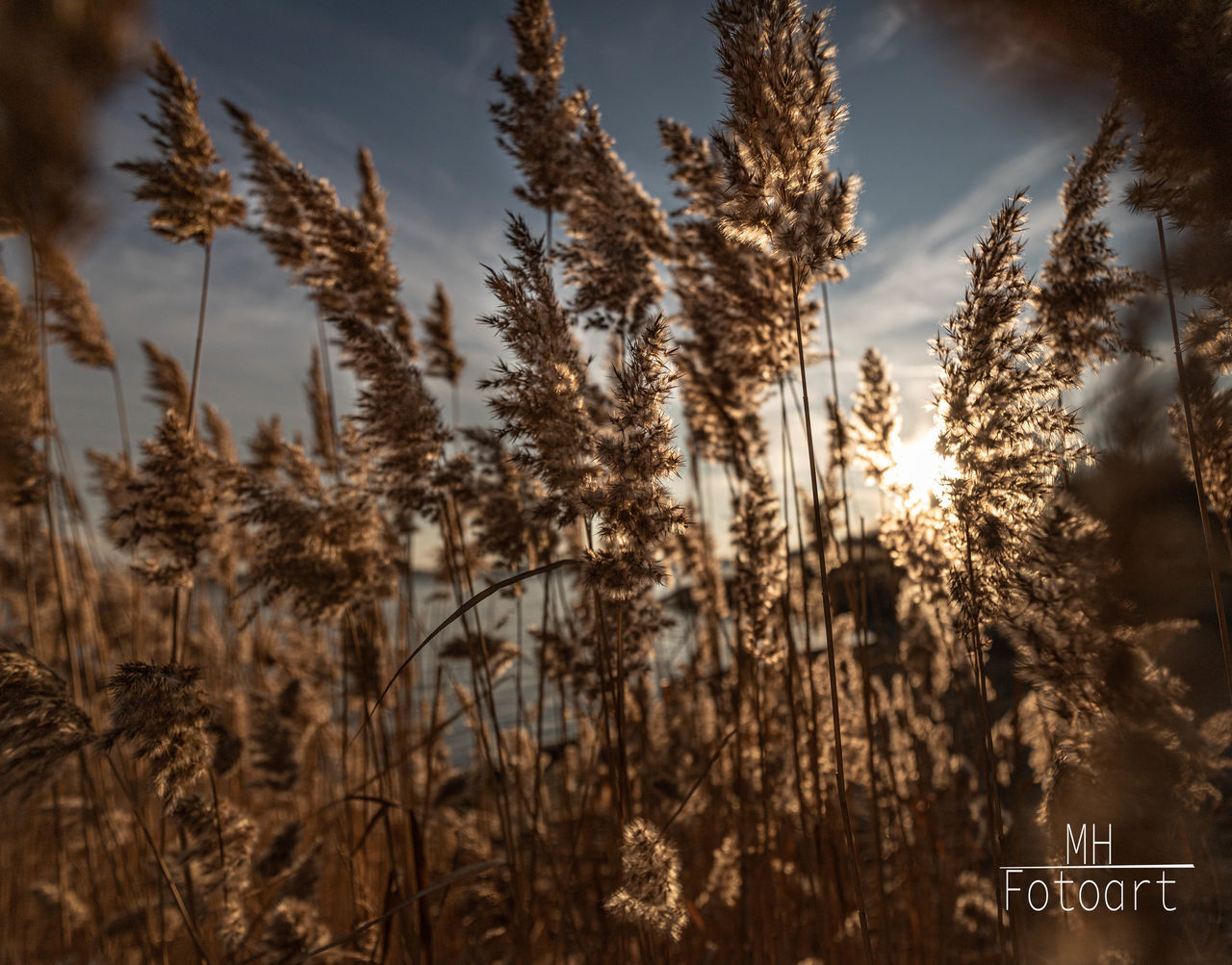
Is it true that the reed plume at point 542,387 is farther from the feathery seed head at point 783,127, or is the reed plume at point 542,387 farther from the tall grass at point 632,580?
the feathery seed head at point 783,127

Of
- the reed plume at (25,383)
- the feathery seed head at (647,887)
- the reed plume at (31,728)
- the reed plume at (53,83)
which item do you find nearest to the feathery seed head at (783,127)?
the reed plume at (53,83)

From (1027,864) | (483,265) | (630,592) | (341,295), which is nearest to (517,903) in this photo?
(630,592)

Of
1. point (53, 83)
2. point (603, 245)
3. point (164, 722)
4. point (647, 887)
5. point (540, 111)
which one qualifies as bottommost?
point (647, 887)

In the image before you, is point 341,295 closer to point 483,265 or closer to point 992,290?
point 483,265

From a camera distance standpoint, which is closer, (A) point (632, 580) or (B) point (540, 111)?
(A) point (632, 580)

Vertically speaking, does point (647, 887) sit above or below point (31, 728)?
below

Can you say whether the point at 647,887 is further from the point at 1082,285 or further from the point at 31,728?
the point at 1082,285

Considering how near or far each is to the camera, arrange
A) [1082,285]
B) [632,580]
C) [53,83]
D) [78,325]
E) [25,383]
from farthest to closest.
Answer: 1. [78,325]
2. [25,383]
3. [1082,285]
4. [632,580]
5. [53,83]

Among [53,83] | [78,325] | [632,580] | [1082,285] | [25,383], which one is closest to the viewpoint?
[53,83]

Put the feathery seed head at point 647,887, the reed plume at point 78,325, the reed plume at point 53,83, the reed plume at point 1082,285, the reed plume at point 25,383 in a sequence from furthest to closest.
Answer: the reed plume at point 78,325, the reed plume at point 25,383, the reed plume at point 1082,285, the feathery seed head at point 647,887, the reed plume at point 53,83

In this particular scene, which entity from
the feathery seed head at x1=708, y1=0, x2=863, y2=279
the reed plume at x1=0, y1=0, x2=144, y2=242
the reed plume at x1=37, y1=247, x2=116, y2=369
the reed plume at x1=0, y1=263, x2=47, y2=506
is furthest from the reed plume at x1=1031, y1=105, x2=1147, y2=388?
the reed plume at x1=37, y1=247, x2=116, y2=369

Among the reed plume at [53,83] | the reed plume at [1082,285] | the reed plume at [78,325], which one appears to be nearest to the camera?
the reed plume at [53,83]

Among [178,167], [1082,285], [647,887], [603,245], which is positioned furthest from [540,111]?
[647,887]

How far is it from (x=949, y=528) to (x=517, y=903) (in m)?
1.43
